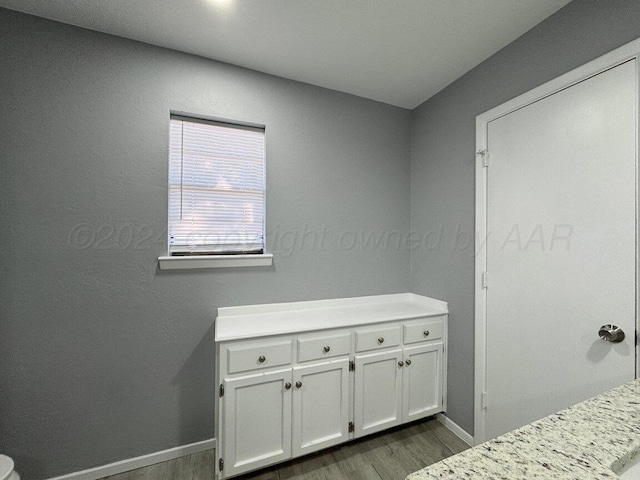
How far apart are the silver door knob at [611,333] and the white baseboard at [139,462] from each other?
7.58ft

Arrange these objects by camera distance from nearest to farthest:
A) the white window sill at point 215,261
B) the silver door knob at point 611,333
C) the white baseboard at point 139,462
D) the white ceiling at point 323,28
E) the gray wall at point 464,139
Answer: the silver door knob at point 611,333, the gray wall at point 464,139, the white ceiling at point 323,28, the white baseboard at point 139,462, the white window sill at point 215,261

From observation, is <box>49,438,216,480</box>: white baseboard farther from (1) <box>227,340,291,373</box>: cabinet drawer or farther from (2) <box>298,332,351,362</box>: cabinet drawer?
(2) <box>298,332,351,362</box>: cabinet drawer

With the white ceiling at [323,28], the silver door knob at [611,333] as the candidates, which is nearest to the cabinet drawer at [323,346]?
the silver door knob at [611,333]

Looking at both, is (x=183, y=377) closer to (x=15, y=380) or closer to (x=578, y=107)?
(x=15, y=380)

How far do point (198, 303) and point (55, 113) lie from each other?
1371 millimetres

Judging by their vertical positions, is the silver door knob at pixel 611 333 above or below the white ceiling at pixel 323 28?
below

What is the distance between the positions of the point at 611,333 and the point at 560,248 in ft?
1.44

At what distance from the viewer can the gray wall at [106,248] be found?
1481 mm

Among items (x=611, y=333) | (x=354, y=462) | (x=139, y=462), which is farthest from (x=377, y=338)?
(x=139, y=462)

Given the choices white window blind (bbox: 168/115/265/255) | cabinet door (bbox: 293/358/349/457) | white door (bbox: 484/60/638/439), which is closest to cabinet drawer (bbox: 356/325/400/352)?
cabinet door (bbox: 293/358/349/457)

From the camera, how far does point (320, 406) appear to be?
1.67m

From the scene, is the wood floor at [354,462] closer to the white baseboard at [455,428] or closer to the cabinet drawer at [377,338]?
the white baseboard at [455,428]

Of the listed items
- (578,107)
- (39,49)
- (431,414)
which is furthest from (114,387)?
(578,107)

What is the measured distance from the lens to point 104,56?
64.1 inches
